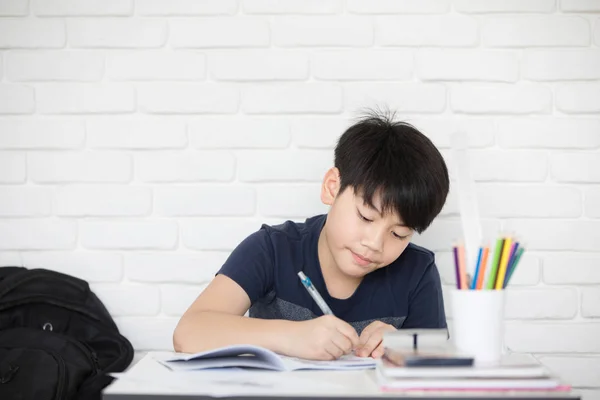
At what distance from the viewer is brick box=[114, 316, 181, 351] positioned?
77.4 inches

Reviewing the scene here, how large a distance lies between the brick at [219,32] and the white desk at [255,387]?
1115 millimetres

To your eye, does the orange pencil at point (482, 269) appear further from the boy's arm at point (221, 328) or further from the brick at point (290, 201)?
the brick at point (290, 201)

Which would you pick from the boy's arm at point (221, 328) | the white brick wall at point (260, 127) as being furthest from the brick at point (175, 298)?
the boy's arm at point (221, 328)

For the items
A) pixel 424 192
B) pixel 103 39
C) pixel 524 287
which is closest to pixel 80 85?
pixel 103 39

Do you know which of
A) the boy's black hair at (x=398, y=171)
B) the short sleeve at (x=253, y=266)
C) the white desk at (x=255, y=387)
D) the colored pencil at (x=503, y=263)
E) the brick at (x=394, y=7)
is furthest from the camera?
the brick at (x=394, y=7)

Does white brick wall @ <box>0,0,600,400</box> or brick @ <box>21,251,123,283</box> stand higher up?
white brick wall @ <box>0,0,600,400</box>

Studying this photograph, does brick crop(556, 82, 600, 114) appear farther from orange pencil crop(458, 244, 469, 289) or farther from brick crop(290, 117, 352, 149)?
orange pencil crop(458, 244, 469, 289)

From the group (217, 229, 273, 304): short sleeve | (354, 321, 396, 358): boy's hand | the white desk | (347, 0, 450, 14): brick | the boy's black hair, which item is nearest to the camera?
the white desk

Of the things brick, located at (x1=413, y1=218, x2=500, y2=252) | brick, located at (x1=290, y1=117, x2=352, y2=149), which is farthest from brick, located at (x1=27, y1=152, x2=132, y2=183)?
brick, located at (x1=413, y1=218, x2=500, y2=252)

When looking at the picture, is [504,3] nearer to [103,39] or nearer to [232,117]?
[232,117]

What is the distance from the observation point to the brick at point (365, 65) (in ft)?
6.35

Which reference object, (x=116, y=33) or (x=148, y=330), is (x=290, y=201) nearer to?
(x=148, y=330)

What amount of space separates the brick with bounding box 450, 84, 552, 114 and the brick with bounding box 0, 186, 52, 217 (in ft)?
3.52

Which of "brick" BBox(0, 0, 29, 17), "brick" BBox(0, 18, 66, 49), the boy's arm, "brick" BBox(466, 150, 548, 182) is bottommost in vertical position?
the boy's arm
